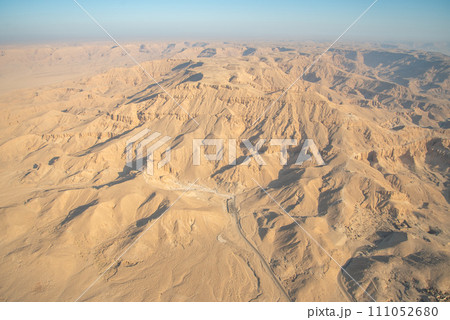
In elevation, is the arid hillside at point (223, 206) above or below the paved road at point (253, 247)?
above

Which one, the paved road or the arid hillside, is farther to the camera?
the paved road

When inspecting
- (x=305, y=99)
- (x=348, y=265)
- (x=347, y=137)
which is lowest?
(x=348, y=265)

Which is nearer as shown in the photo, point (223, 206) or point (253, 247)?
point (253, 247)

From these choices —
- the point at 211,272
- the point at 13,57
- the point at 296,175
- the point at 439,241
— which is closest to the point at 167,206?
the point at 211,272

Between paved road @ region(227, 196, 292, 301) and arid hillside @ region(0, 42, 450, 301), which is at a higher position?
arid hillside @ region(0, 42, 450, 301)

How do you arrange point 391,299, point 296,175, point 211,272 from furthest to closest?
point 296,175, point 211,272, point 391,299

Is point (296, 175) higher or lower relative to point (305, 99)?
lower

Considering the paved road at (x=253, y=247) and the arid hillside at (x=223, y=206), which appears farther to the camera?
the paved road at (x=253, y=247)

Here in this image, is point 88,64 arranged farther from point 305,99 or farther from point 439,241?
point 439,241

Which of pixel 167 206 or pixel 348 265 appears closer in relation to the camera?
pixel 348 265

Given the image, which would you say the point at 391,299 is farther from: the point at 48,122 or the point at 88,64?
the point at 88,64

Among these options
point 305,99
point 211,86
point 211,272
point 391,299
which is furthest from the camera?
point 211,86
